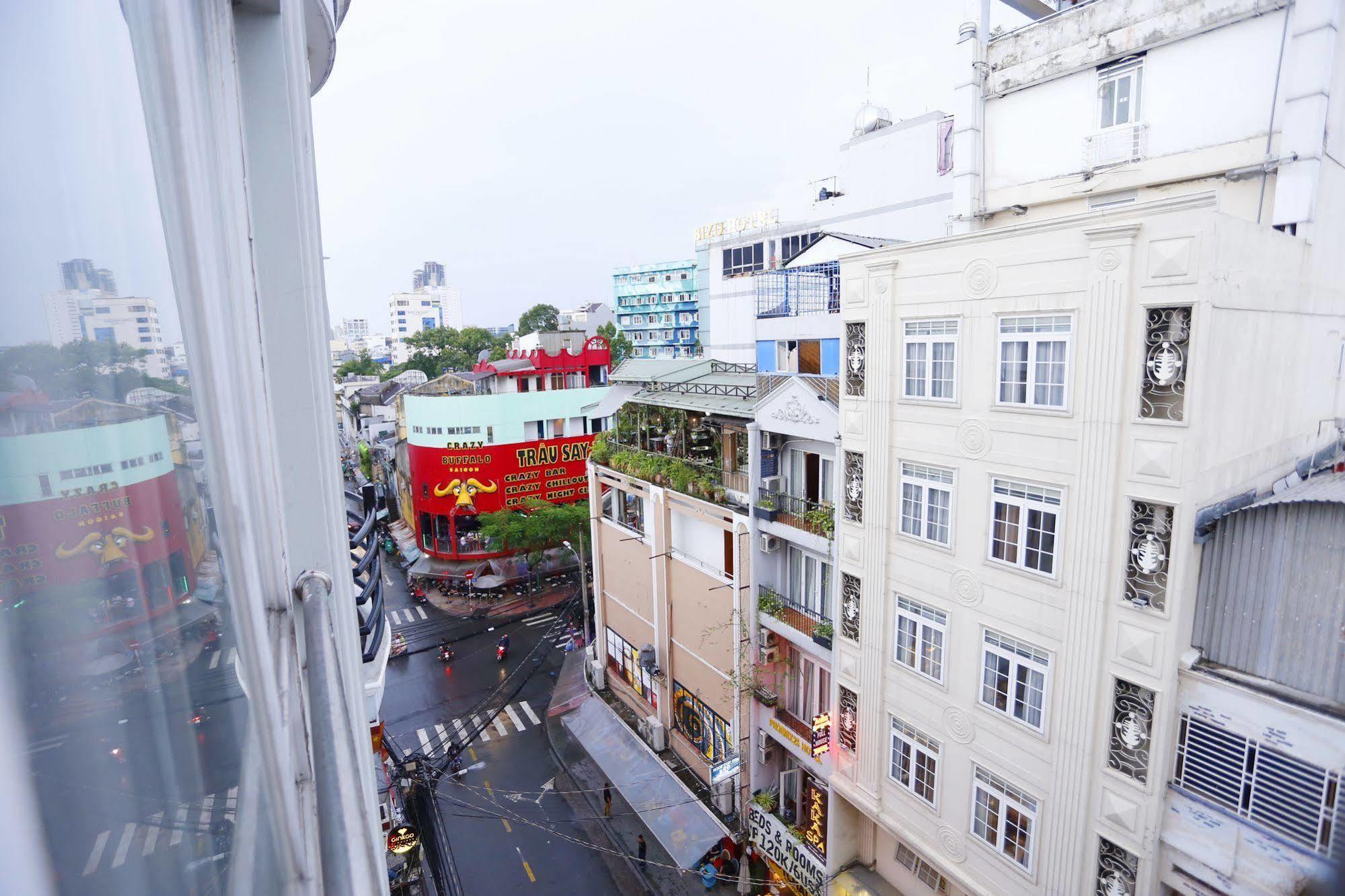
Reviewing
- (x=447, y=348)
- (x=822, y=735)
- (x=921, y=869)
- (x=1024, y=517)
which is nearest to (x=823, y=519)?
(x=822, y=735)

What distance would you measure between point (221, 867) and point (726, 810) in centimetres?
1873

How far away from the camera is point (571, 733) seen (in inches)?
912

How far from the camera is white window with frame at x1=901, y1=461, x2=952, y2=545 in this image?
10.8 metres

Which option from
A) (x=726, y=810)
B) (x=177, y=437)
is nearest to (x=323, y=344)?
(x=177, y=437)

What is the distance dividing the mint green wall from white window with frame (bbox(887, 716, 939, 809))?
1093 inches

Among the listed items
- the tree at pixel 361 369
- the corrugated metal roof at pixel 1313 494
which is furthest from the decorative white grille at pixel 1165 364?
the tree at pixel 361 369

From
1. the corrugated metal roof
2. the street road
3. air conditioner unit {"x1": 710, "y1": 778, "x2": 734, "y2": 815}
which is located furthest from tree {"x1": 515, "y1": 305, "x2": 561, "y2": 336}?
the corrugated metal roof

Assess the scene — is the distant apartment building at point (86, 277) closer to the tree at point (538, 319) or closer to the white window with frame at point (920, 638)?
the white window with frame at point (920, 638)

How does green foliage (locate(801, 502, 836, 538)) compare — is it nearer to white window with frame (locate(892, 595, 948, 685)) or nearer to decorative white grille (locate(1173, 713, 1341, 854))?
white window with frame (locate(892, 595, 948, 685))

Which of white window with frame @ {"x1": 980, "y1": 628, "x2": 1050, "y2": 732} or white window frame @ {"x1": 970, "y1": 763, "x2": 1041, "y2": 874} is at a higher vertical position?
white window with frame @ {"x1": 980, "y1": 628, "x2": 1050, "y2": 732}

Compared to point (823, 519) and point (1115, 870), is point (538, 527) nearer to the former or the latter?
point (823, 519)

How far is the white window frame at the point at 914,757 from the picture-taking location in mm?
11328

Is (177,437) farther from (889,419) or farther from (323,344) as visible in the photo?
(889,419)

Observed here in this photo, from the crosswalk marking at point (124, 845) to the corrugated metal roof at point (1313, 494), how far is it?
10395mm
